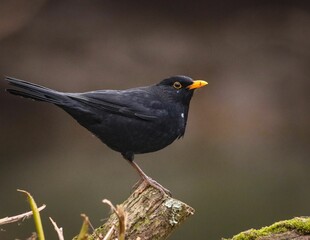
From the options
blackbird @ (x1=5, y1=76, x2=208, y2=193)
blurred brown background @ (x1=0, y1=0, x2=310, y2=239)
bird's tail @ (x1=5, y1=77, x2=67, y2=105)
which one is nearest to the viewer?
bird's tail @ (x1=5, y1=77, x2=67, y2=105)

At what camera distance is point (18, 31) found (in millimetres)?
9078

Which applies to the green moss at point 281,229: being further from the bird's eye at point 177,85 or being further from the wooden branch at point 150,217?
the bird's eye at point 177,85

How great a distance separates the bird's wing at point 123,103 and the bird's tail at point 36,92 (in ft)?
0.24

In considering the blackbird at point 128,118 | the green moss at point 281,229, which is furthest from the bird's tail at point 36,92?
the green moss at point 281,229

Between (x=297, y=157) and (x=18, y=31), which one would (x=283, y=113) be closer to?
(x=297, y=157)

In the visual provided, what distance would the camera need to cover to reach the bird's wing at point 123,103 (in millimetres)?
3271

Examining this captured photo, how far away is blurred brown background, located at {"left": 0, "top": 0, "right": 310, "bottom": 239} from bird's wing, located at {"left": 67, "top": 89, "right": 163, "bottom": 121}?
166 inches

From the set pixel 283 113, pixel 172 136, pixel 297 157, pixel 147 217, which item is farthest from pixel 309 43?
pixel 147 217

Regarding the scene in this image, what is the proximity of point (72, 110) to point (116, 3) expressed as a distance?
643cm

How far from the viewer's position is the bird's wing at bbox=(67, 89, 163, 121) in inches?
129

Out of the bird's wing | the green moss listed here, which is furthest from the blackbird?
the green moss

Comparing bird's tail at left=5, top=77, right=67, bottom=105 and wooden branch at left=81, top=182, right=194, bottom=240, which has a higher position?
bird's tail at left=5, top=77, right=67, bottom=105

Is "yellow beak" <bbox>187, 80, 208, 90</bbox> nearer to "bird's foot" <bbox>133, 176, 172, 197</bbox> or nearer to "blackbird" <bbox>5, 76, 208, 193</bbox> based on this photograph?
"blackbird" <bbox>5, 76, 208, 193</bbox>

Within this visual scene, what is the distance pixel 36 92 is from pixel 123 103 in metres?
0.42
